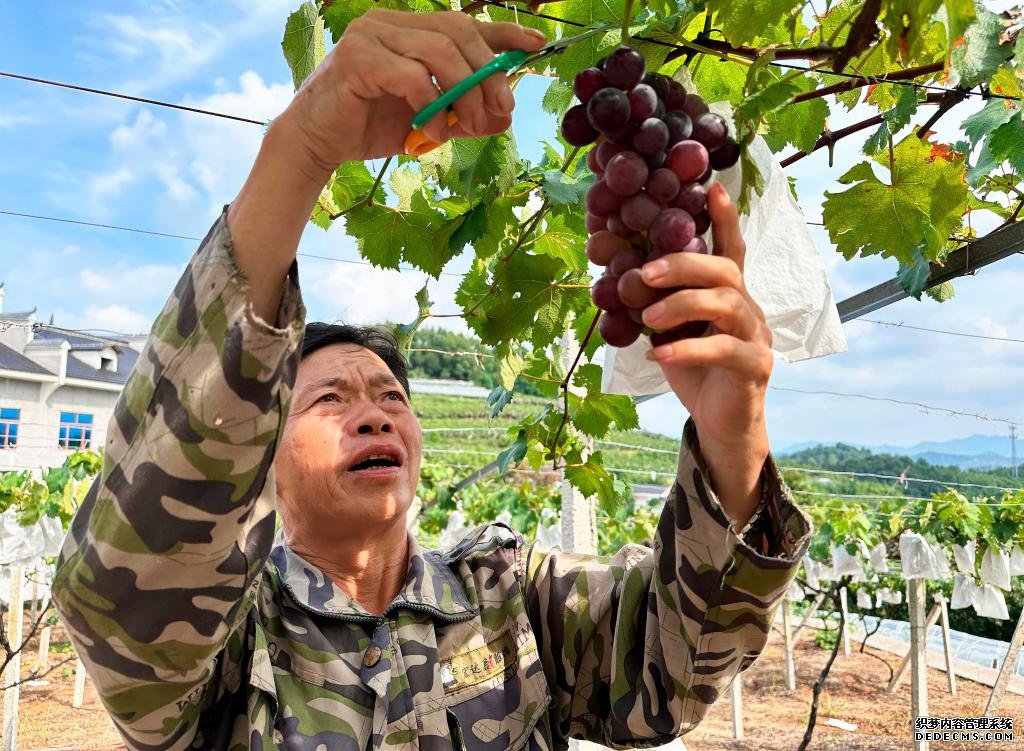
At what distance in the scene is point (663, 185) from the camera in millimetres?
712

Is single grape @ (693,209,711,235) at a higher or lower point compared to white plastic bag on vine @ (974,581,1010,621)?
higher

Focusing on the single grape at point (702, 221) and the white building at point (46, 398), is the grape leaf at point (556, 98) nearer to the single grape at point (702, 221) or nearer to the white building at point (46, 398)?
the single grape at point (702, 221)

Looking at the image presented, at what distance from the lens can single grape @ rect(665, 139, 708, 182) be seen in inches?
28.4

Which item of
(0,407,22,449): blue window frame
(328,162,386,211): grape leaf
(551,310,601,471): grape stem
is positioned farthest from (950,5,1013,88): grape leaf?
(0,407,22,449): blue window frame

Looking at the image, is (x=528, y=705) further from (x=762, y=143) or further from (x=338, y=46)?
(x=338, y=46)

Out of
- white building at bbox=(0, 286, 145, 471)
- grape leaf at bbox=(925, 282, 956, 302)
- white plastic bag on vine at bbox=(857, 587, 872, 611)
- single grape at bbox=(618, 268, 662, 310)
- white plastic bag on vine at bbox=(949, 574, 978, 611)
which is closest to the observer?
single grape at bbox=(618, 268, 662, 310)

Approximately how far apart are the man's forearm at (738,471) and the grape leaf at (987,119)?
86 cm

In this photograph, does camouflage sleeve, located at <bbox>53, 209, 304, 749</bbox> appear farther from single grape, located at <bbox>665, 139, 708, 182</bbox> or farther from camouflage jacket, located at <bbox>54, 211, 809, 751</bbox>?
single grape, located at <bbox>665, 139, 708, 182</bbox>

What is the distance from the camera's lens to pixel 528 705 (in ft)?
4.42

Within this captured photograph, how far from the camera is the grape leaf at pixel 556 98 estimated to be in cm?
148

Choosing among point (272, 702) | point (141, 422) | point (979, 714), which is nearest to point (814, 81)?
point (141, 422)

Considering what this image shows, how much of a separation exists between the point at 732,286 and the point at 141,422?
57cm

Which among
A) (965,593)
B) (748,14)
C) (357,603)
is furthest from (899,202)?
(965,593)

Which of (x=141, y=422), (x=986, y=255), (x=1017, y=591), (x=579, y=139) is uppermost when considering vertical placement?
(x=986, y=255)
